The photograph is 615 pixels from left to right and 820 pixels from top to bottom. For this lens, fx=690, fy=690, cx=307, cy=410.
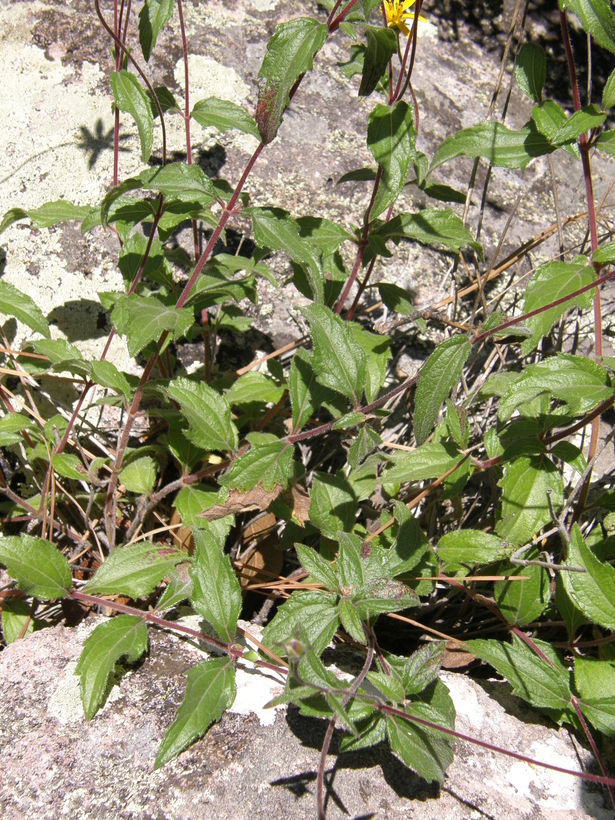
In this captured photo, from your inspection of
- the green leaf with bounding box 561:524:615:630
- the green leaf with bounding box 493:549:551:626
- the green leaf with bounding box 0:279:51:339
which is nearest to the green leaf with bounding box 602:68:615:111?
the green leaf with bounding box 561:524:615:630

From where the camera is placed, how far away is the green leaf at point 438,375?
1414 mm

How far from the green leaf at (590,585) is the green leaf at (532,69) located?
3.58 feet

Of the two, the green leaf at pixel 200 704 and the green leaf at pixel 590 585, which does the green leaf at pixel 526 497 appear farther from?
the green leaf at pixel 200 704

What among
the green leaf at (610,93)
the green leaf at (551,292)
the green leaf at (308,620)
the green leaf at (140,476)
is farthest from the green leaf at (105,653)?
the green leaf at (610,93)

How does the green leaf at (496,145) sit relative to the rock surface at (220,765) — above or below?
above

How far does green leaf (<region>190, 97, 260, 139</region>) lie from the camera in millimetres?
1686

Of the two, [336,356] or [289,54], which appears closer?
[289,54]

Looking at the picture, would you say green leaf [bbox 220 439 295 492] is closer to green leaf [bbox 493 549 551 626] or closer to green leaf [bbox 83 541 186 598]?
green leaf [bbox 83 541 186 598]

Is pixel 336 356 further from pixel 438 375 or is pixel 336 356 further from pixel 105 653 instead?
pixel 105 653

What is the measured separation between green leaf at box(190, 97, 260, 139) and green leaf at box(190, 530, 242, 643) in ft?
3.32

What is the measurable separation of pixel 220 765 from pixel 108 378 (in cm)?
88

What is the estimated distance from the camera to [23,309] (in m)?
1.89

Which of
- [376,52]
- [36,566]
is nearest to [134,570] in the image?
[36,566]

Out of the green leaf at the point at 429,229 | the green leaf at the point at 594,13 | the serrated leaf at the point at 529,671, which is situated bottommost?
the serrated leaf at the point at 529,671
